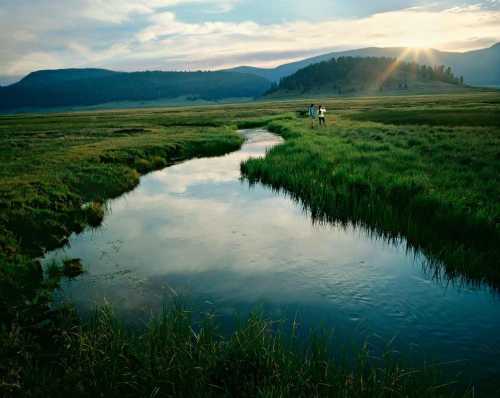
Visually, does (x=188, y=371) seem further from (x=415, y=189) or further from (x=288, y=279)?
(x=415, y=189)

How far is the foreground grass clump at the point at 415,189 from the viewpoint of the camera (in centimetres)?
1112

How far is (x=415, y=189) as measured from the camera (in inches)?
602

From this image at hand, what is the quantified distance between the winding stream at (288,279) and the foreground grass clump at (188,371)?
1471mm

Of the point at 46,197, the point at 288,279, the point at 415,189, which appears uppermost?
the point at 46,197

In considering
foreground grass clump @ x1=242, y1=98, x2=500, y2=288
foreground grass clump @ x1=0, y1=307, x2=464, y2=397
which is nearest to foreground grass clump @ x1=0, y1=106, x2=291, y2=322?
foreground grass clump @ x1=0, y1=307, x2=464, y2=397

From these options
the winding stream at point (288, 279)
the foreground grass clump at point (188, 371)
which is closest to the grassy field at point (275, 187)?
the foreground grass clump at point (188, 371)

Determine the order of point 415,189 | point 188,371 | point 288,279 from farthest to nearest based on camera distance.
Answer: point 415,189 → point 288,279 → point 188,371

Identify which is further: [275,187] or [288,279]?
[275,187]

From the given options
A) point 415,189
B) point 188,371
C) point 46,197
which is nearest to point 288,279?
point 188,371

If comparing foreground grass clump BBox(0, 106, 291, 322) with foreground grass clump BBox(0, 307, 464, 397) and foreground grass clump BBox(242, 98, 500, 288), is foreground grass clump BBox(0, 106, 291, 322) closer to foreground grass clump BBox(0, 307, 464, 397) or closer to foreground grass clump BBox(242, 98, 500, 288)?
foreground grass clump BBox(0, 307, 464, 397)

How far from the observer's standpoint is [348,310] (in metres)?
8.57

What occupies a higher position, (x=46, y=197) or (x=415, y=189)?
(x=46, y=197)

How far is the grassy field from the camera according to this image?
582 centimetres

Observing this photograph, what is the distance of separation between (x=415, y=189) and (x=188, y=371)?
494 inches
